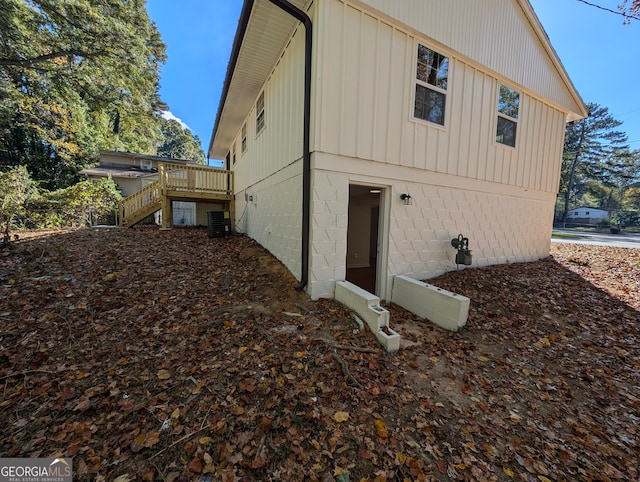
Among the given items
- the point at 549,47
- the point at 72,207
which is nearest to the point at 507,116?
the point at 549,47

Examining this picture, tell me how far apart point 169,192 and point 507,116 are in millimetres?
11373

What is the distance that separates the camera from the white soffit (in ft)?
15.4

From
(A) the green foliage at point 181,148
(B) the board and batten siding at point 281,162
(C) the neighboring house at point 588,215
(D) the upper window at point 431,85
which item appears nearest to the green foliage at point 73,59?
(B) the board and batten siding at point 281,162

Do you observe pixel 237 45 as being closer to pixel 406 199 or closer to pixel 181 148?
pixel 406 199

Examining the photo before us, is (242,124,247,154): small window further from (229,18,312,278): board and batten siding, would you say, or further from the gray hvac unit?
the gray hvac unit

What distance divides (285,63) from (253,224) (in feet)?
15.0

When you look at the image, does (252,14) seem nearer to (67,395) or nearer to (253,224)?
(253,224)

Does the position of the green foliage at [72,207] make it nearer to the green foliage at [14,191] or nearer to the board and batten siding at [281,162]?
the green foliage at [14,191]

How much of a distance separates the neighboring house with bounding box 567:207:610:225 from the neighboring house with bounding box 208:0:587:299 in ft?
137

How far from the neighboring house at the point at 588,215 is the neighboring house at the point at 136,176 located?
47.9 metres

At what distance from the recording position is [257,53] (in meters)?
5.82

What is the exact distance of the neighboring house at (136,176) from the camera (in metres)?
13.9

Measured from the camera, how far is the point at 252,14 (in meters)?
4.65

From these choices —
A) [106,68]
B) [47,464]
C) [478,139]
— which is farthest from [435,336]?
[106,68]
